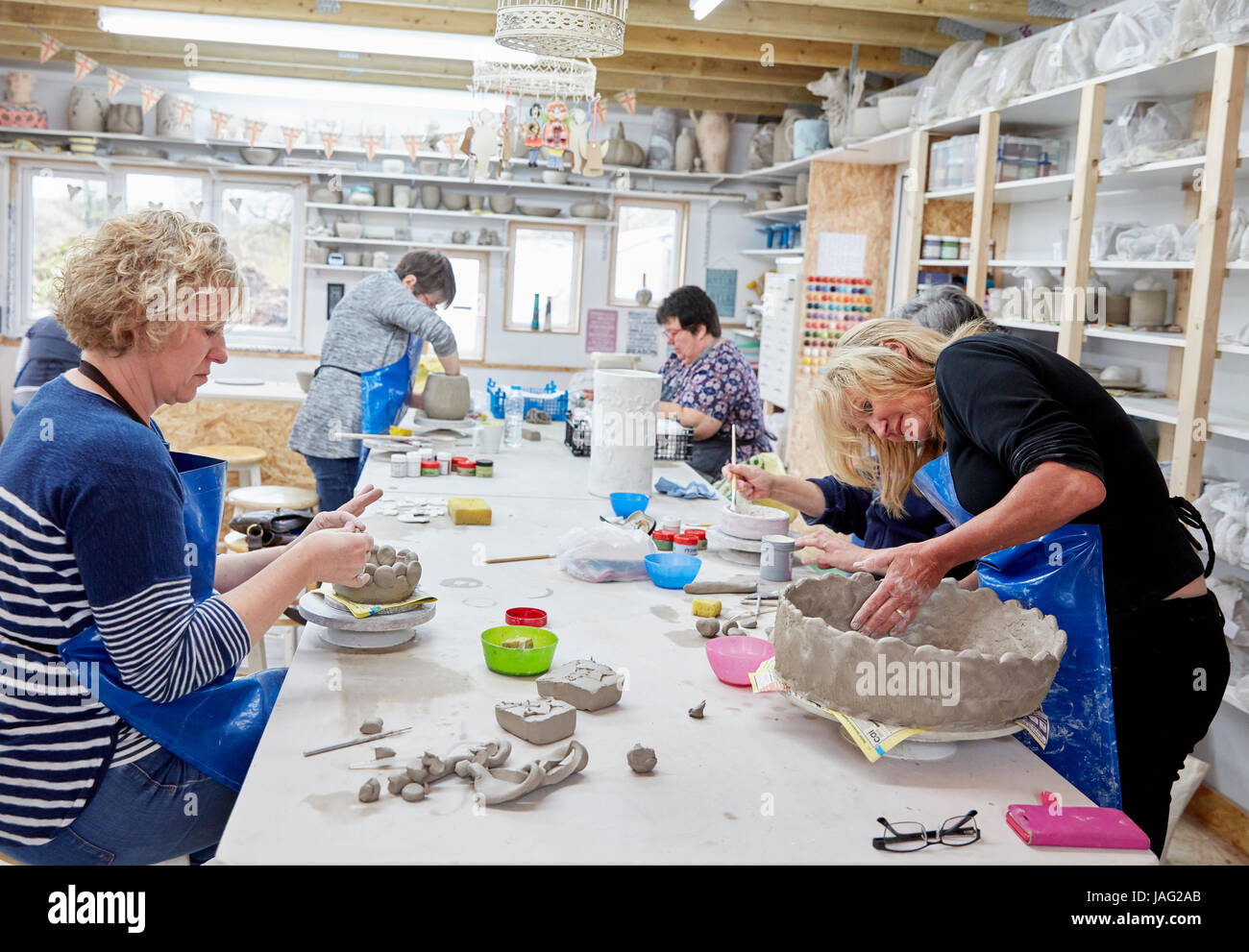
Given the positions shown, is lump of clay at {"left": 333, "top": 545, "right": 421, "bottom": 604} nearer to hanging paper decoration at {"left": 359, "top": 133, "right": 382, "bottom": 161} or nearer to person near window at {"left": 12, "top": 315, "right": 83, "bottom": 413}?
person near window at {"left": 12, "top": 315, "right": 83, "bottom": 413}

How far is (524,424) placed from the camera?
550 centimetres

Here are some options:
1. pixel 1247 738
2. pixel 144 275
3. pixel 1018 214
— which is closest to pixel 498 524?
pixel 144 275

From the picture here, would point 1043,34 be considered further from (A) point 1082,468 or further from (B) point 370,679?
(B) point 370,679

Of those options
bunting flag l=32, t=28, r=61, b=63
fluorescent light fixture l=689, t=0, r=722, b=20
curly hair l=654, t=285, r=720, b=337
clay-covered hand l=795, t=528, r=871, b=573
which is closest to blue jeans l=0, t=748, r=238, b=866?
clay-covered hand l=795, t=528, r=871, b=573

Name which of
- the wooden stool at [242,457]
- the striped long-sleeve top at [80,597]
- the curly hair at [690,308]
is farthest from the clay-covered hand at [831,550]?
the wooden stool at [242,457]

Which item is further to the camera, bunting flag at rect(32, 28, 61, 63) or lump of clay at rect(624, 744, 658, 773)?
bunting flag at rect(32, 28, 61, 63)

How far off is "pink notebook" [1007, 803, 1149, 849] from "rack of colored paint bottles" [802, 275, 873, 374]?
5.83 meters

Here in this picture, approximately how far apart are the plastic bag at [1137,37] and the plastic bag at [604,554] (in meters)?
2.68

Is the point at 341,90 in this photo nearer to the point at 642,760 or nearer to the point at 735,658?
the point at 735,658

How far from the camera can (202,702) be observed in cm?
169

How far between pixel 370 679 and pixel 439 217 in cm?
749

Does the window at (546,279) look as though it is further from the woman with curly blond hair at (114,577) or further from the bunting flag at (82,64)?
the woman with curly blond hair at (114,577)

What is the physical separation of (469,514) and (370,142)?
6119 millimetres

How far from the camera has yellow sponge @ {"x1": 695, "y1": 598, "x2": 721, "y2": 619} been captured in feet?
7.59
